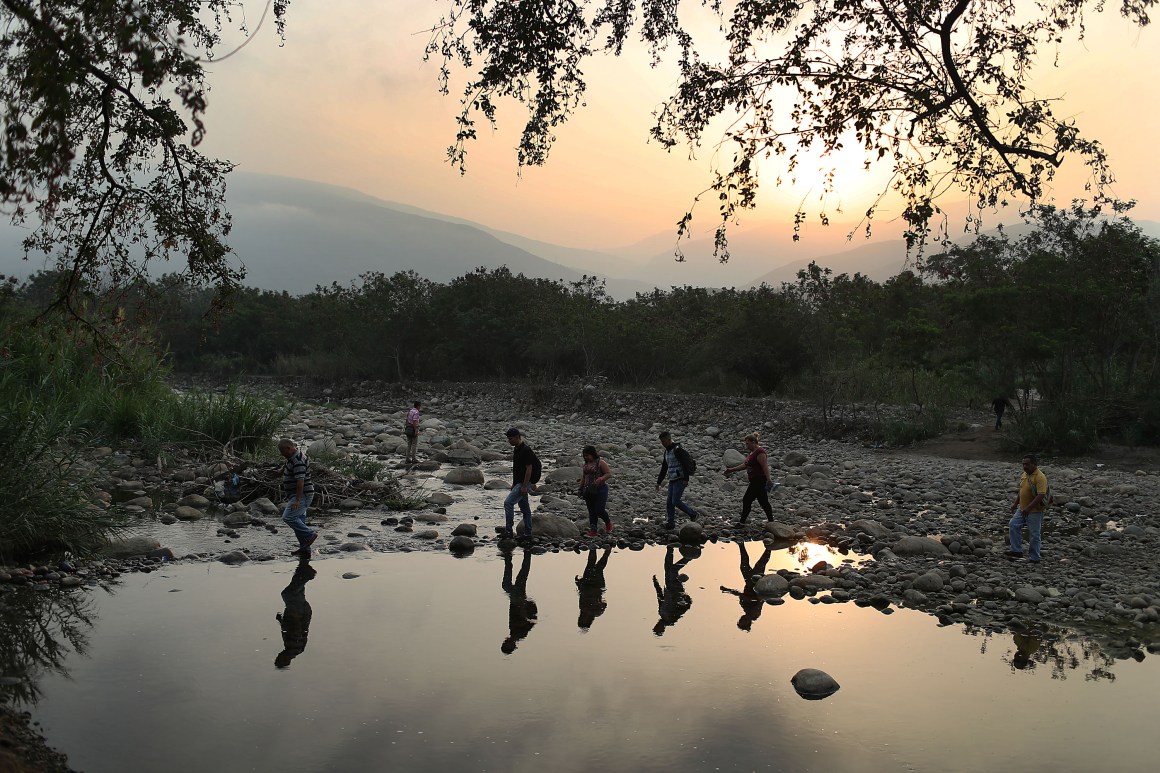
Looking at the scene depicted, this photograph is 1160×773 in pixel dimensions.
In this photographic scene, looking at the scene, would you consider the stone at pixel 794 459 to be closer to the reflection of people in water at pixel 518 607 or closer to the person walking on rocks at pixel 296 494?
the reflection of people in water at pixel 518 607

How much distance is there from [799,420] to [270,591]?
1972 centimetres

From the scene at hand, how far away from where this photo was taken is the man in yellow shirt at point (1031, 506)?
10586 millimetres

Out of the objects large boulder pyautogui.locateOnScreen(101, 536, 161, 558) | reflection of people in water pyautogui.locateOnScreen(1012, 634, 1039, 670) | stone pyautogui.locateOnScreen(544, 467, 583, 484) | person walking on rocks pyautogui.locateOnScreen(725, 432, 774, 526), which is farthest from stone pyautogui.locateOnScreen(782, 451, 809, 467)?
large boulder pyautogui.locateOnScreen(101, 536, 161, 558)

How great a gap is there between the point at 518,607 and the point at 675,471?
160 inches

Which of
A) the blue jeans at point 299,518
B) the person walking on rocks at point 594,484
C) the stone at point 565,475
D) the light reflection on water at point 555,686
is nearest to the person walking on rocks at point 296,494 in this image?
the blue jeans at point 299,518

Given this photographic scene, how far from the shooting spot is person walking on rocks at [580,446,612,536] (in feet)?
41.0

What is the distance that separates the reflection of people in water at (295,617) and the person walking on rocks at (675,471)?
515cm

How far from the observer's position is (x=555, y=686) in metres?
7.47

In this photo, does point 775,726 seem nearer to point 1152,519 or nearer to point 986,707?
point 986,707

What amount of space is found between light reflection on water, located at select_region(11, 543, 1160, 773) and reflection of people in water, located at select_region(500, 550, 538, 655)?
5 centimetres

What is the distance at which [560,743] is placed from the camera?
6.38 meters

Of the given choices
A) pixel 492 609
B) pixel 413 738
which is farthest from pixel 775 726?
pixel 492 609

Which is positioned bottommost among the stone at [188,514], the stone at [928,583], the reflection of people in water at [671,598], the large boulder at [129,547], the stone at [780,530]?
the stone at [188,514]

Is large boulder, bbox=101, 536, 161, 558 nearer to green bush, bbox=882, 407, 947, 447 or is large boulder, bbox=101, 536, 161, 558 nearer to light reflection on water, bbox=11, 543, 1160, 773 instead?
light reflection on water, bbox=11, 543, 1160, 773
